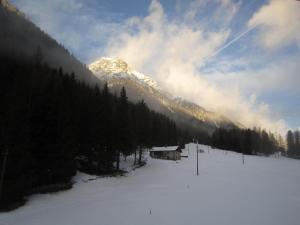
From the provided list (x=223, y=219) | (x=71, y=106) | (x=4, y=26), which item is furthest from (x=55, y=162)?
(x=4, y=26)

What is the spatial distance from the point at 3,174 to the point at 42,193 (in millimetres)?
6083

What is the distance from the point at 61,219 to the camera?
69.4 ft

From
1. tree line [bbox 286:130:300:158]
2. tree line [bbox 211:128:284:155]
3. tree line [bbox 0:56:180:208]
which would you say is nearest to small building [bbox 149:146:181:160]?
tree line [bbox 0:56:180:208]

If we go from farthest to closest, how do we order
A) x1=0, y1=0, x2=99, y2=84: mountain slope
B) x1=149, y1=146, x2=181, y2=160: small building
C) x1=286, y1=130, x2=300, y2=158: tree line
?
x1=286, y1=130, x2=300, y2=158: tree line, x1=0, y1=0, x2=99, y2=84: mountain slope, x1=149, y1=146, x2=181, y2=160: small building

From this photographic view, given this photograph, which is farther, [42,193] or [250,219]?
[42,193]

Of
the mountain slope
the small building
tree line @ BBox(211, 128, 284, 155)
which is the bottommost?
the small building

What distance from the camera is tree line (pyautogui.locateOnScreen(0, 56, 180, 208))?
2625 cm

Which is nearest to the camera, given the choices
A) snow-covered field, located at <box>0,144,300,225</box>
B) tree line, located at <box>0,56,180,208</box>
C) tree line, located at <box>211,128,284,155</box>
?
snow-covered field, located at <box>0,144,300,225</box>

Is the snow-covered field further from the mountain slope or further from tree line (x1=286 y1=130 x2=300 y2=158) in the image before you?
tree line (x1=286 y1=130 x2=300 y2=158)

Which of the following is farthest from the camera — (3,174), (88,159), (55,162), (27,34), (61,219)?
(27,34)

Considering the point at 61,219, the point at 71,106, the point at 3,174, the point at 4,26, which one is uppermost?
the point at 4,26

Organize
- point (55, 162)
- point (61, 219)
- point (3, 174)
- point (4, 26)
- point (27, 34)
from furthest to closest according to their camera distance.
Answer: point (27, 34) → point (4, 26) → point (55, 162) → point (3, 174) → point (61, 219)

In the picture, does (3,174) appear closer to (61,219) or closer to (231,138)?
(61,219)

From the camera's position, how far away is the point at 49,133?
3219 cm
